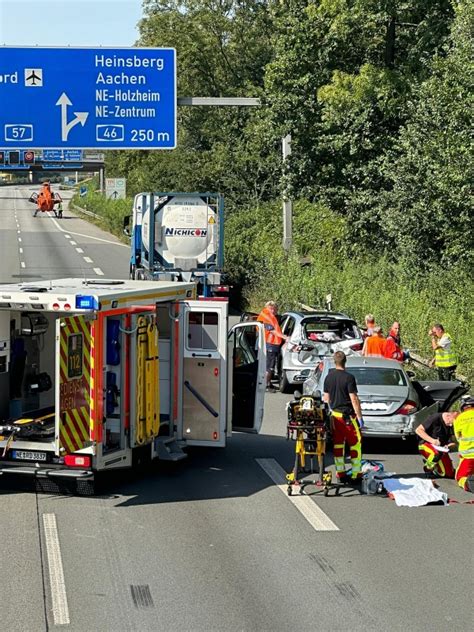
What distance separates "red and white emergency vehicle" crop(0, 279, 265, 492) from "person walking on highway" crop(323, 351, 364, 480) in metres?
1.37

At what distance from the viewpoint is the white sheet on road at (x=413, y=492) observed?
12.3 metres

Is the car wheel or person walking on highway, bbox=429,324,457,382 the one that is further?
the car wheel

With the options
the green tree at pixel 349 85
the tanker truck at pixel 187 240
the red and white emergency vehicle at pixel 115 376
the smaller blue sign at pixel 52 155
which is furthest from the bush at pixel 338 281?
the smaller blue sign at pixel 52 155

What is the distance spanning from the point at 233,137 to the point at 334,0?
22758 mm

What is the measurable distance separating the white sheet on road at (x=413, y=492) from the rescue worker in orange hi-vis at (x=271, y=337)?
7810 millimetres

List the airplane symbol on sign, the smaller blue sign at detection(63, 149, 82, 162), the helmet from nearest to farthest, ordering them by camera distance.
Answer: the helmet
the airplane symbol on sign
the smaller blue sign at detection(63, 149, 82, 162)

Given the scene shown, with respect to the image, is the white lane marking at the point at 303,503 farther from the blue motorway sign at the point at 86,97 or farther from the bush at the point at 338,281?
the blue motorway sign at the point at 86,97

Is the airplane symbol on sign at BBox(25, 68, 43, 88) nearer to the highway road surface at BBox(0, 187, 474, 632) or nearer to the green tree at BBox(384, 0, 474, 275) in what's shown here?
the green tree at BBox(384, 0, 474, 275)

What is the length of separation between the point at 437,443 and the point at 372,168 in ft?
60.9

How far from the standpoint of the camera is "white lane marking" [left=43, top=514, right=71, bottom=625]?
826 centimetres

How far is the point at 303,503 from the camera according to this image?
40.0ft

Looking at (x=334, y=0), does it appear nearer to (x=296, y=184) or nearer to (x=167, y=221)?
(x=296, y=184)

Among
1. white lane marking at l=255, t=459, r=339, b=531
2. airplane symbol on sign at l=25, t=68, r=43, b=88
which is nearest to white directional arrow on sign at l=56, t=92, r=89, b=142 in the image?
airplane symbol on sign at l=25, t=68, r=43, b=88

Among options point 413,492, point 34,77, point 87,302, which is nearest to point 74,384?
point 87,302
